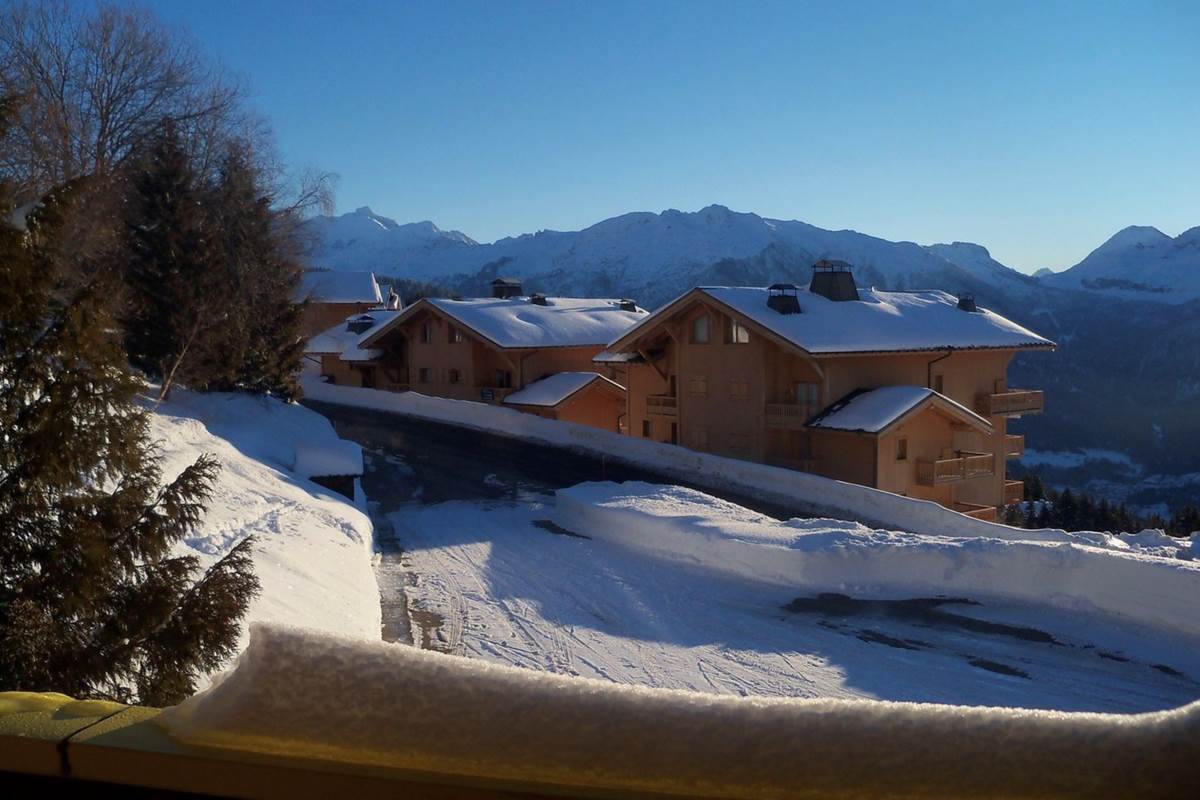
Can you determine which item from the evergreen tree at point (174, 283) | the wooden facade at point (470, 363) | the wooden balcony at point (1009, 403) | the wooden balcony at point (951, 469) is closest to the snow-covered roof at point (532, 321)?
the wooden facade at point (470, 363)

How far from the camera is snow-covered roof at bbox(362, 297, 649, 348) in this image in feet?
148

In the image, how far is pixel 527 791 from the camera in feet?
5.39

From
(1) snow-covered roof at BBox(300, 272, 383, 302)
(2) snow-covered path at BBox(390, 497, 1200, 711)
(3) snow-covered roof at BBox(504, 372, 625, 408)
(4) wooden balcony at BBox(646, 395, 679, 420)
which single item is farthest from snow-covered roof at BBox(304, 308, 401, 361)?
(2) snow-covered path at BBox(390, 497, 1200, 711)

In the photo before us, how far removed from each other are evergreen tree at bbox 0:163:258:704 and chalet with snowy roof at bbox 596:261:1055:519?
1006 inches

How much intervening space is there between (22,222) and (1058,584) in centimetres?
1227

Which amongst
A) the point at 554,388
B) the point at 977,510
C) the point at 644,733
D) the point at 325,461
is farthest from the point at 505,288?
the point at 644,733

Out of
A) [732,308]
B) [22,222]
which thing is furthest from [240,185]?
[22,222]

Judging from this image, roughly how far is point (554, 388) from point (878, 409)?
1614cm

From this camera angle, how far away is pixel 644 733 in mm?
1622

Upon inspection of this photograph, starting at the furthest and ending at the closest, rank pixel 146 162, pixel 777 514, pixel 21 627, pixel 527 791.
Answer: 1. pixel 146 162
2. pixel 777 514
3. pixel 21 627
4. pixel 527 791

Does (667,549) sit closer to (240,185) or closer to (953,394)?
(953,394)

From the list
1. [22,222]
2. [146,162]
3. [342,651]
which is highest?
[146,162]

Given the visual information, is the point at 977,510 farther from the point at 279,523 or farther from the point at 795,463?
the point at 279,523

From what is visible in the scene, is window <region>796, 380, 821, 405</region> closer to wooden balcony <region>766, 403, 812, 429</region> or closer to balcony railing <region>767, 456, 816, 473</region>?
wooden balcony <region>766, 403, 812, 429</region>
